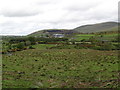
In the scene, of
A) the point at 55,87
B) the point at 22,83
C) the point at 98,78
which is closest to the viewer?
the point at 55,87

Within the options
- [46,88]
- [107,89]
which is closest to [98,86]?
Answer: [107,89]

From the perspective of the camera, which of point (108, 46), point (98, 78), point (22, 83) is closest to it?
point (22, 83)

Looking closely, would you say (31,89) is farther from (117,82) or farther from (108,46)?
(108,46)

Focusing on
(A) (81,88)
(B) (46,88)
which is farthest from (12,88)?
(A) (81,88)

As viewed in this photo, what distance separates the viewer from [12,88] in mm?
12016

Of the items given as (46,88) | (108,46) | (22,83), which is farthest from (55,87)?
(108,46)

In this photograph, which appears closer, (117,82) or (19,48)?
(117,82)

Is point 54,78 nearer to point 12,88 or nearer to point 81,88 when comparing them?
point 81,88

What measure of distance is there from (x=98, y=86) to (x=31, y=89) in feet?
19.3

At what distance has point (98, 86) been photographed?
12.9m

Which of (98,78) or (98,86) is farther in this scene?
(98,78)

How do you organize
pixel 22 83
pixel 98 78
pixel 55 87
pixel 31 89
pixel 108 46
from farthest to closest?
pixel 108 46 < pixel 98 78 < pixel 22 83 < pixel 55 87 < pixel 31 89

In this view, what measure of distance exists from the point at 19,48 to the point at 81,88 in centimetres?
4555

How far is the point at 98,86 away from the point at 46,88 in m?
4.64
